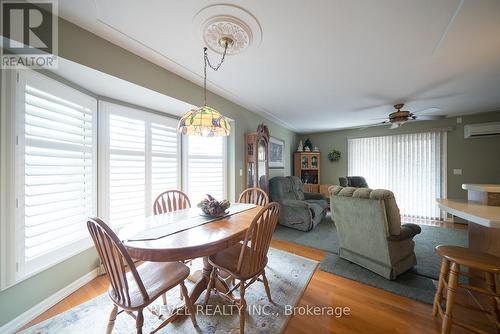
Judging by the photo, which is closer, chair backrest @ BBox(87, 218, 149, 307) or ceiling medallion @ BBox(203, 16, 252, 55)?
chair backrest @ BBox(87, 218, 149, 307)

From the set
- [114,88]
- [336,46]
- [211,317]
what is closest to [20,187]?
[114,88]

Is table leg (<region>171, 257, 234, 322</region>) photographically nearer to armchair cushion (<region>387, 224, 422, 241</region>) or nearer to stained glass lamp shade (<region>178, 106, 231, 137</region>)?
stained glass lamp shade (<region>178, 106, 231, 137</region>)

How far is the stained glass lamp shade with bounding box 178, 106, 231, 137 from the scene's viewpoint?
1.58 metres

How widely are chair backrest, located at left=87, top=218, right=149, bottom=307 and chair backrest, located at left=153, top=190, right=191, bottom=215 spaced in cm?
99

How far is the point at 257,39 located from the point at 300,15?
0.40 meters

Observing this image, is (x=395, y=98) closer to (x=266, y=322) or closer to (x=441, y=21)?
(x=441, y=21)

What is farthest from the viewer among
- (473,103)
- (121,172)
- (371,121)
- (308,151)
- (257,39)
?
(308,151)

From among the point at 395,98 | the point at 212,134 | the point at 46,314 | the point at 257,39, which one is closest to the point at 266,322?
the point at 212,134

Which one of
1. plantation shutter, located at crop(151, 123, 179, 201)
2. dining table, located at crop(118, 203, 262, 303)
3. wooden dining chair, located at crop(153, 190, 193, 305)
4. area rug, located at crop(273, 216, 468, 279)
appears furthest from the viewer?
plantation shutter, located at crop(151, 123, 179, 201)

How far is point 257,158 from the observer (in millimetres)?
3359

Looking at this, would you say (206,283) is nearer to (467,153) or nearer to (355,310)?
(355,310)

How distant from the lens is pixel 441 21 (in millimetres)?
1409

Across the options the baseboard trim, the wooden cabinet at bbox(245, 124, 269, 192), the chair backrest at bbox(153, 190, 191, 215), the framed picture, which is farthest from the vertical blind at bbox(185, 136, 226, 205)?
the baseboard trim

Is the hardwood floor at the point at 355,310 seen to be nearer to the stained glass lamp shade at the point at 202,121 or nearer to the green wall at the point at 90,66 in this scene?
the green wall at the point at 90,66
